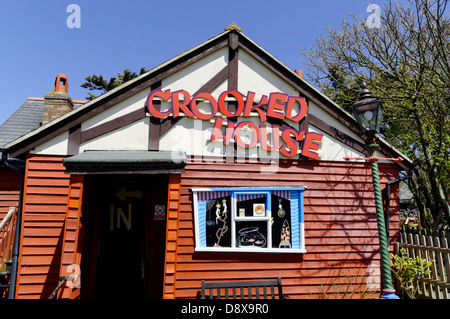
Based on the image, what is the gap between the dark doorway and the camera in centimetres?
609

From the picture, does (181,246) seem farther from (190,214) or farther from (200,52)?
(200,52)

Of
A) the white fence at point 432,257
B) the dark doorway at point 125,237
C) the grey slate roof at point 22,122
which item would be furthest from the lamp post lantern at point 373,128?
the grey slate roof at point 22,122

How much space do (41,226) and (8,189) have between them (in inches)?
118

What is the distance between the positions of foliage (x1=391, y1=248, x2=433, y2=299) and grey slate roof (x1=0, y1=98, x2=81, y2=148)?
420 inches

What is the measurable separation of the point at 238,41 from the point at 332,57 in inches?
250

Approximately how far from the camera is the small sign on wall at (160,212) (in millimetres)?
6301

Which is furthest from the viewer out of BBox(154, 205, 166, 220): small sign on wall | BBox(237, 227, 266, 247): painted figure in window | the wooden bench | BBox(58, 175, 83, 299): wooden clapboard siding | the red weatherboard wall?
BBox(154, 205, 166, 220): small sign on wall

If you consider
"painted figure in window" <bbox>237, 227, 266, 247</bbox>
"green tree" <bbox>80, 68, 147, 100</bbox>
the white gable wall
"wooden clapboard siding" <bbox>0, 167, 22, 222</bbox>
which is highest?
"green tree" <bbox>80, 68, 147, 100</bbox>

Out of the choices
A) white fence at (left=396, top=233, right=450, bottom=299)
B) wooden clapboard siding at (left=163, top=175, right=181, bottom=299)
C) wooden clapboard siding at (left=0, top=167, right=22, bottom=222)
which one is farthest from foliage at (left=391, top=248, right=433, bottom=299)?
wooden clapboard siding at (left=0, top=167, right=22, bottom=222)

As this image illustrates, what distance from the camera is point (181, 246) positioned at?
19.2 feet

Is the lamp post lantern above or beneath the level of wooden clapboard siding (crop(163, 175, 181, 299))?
above

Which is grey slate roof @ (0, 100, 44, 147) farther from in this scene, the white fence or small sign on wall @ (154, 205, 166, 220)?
the white fence

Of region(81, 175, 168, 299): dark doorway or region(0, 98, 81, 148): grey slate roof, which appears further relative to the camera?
region(0, 98, 81, 148): grey slate roof

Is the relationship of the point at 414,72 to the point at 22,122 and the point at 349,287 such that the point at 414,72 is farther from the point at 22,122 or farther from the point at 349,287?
the point at 22,122
